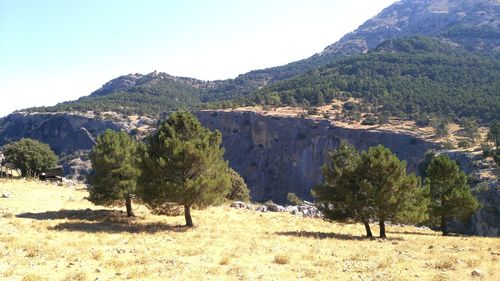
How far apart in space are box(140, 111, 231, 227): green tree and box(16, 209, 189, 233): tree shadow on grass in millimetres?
1977

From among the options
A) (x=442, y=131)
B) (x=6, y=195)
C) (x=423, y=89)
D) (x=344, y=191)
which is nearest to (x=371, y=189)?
(x=344, y=191)

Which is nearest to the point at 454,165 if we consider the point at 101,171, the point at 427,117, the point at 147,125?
the point at 101,171

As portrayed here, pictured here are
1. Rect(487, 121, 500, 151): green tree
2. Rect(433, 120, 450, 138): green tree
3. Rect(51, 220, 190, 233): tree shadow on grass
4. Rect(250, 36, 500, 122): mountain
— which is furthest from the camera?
Rect(250, 36, 500, 122): mountain

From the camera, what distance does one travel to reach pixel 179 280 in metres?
15.0

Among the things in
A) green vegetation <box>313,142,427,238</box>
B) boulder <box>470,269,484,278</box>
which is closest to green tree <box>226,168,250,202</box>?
green vegetation <box>313,142,427,238</box>

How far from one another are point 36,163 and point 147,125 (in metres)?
121

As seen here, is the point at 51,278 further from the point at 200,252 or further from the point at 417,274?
the point at 417,274

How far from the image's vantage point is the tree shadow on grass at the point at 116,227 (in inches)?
1104

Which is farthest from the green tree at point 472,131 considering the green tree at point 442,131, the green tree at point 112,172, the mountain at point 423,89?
the green tree at point 112,172

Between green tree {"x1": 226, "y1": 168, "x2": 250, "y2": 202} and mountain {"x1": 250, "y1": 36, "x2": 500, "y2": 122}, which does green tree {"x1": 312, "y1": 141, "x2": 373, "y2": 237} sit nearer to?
green tree {"x1": 226, "y1": 168, "x2": 250, "y2": 202}

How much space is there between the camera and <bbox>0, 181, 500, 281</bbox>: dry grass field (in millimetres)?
16172

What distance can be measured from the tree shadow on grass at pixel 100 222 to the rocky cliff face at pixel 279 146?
9908cm

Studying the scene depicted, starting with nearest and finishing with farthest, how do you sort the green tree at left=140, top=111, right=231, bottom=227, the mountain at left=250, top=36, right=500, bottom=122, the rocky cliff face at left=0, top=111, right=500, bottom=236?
the green tree at left=140, top=111, right=231, bottom=227
the rocky cliff face at left=0, top=111, right=500, bottom=236
the mountain at left=250, top=36, right=500, bottom=122

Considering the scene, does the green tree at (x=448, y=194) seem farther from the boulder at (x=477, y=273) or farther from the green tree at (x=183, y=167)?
the boulder at (x=477, y=273)
